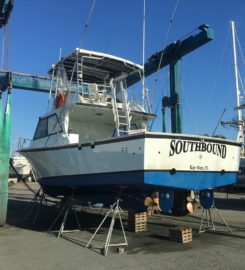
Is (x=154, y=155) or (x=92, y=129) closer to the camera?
(x=154, y=155)

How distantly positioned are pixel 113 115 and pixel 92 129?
1.14 metres

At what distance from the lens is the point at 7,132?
1209cm

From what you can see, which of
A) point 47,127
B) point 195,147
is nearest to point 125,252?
point 195,147

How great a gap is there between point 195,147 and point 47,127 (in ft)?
17.6

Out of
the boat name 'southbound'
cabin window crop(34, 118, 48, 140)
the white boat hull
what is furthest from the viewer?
cabin window crop(34, 118, 48, 140)

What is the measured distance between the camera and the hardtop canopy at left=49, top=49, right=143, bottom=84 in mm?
12273

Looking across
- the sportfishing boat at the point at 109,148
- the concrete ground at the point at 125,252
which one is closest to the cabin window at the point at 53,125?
the sportfishing boat at the point at 109,148

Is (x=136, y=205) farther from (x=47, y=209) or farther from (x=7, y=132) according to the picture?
(x=47, y=209)

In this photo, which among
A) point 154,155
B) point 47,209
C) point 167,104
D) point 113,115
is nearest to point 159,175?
point 154,155

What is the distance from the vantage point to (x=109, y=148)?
31.0 ft

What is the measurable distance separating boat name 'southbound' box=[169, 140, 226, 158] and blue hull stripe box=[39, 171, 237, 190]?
1.69 feet

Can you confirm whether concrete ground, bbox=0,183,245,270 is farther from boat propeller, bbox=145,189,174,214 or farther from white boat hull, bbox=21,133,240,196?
white boat hull, bbox=21,133,240,196

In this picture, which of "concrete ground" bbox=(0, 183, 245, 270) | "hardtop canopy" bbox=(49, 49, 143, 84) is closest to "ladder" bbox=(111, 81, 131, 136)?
"hardtop canopy" bbox=(49, 49, 143, 84)

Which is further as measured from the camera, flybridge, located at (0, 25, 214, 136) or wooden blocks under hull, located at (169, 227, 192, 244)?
flybridge, located at (0, 25, 214, 136)
